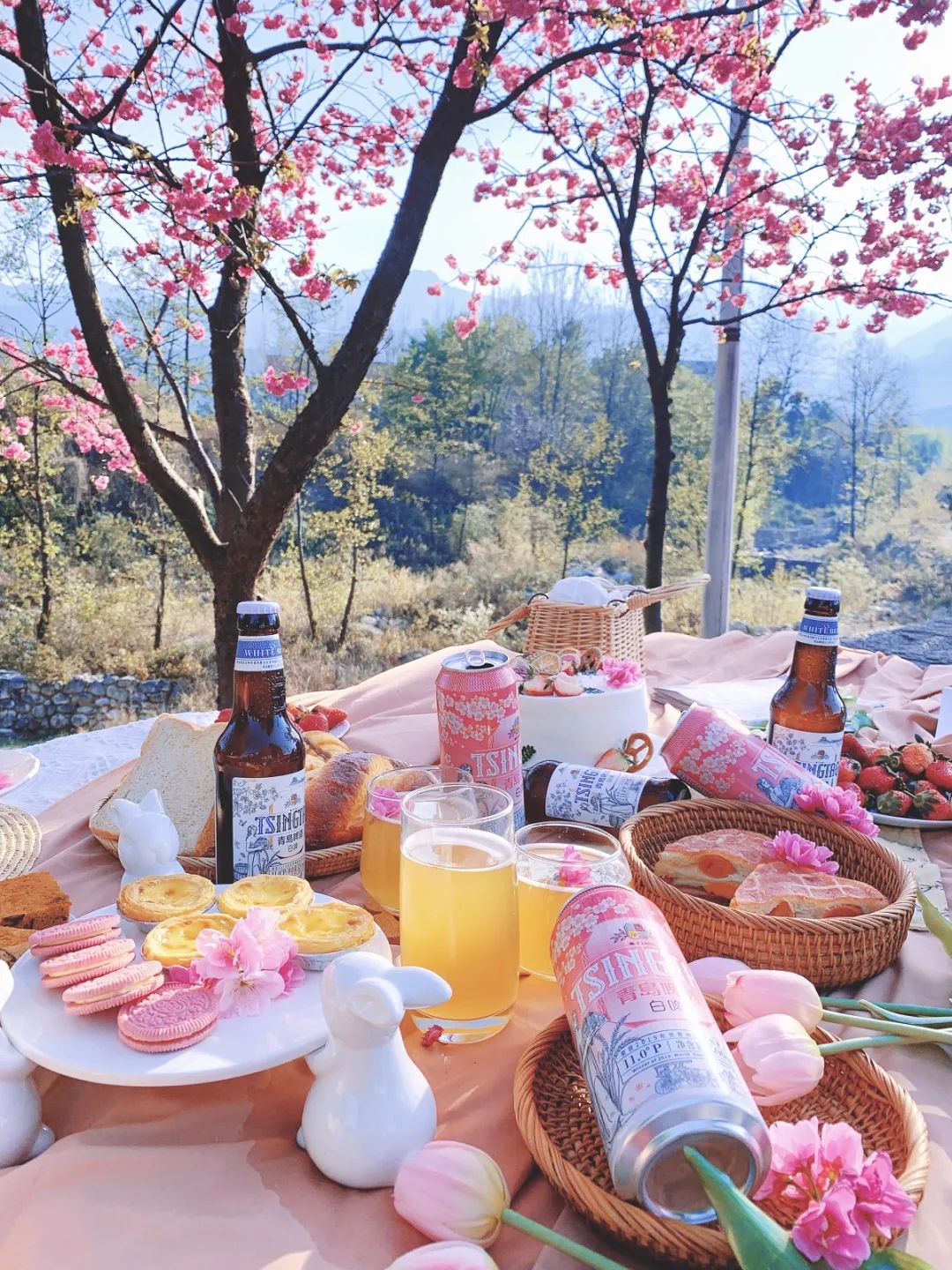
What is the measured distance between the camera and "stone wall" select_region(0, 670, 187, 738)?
20.6 feet

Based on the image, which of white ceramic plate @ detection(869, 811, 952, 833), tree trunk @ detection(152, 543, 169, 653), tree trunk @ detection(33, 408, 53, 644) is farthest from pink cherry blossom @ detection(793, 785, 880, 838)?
tree trunk @ detection(33, 408, 53, 644)

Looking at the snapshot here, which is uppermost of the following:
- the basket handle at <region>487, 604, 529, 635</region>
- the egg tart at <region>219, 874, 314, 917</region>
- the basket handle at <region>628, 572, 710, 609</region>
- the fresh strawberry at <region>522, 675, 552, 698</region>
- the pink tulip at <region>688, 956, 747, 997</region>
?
the basket handle at <region>628, 572, 710, 609</region>

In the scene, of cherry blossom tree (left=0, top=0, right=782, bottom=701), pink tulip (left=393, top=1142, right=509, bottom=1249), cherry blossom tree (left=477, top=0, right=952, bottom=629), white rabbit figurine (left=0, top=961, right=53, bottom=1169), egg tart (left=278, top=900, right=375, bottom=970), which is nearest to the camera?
pink tulip (left=393, top=1142, right=509, bottom=1249)

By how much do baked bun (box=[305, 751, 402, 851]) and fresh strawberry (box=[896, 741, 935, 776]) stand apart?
0.88 metres

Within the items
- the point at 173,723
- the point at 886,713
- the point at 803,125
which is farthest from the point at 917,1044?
the point at 803,125

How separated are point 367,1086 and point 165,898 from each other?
1.07 feet

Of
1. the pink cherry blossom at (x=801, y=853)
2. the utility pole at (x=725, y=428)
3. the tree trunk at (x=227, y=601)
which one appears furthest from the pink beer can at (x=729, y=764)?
the utility pole at (x=725, y=428)

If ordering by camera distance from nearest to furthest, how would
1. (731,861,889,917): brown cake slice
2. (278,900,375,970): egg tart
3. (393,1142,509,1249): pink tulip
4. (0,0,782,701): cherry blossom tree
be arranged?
(393,1142,509,1249): pink tulip
(278,900,375,970): egg tart
(731,861,889,917): brown cake slice
(0,0,782,701): cherry blossom tree

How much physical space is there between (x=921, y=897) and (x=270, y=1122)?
0.60 meters

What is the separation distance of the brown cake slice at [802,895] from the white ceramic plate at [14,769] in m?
1.20

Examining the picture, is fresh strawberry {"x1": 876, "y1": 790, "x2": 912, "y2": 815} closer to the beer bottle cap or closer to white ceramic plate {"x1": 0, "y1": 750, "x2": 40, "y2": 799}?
the beer bottle cap

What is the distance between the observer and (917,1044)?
0.78 metres

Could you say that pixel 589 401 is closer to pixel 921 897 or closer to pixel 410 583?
pixel 410 583

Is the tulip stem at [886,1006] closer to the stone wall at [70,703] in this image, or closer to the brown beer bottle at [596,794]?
the brown beer bottle at [596,794]
